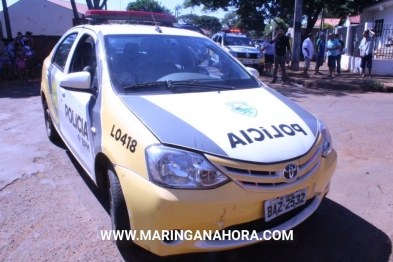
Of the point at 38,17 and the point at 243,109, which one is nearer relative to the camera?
the point at 243,109

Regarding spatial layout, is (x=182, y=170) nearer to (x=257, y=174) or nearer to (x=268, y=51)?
(x=257, y=174)

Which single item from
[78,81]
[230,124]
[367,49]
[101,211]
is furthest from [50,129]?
[367,49]

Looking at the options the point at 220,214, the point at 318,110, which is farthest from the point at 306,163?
the point at 318,110

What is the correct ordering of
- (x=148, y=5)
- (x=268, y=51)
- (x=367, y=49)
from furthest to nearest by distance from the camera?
(x=148, y=5)
(x=268, y=51)
(x=367, y=49)

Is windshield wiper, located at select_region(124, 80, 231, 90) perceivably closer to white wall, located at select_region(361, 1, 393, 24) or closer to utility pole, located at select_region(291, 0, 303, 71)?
utility pole, located at select_region(291, 0, 303, 71)

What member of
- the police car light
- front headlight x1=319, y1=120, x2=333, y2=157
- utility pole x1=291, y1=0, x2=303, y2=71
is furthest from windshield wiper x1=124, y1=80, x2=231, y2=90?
utility pole x1=291, y1=0, x2=303, y2=71

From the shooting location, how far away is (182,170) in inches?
95.0

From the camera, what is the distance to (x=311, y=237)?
3.22 m

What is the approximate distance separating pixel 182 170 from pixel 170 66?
1.50m

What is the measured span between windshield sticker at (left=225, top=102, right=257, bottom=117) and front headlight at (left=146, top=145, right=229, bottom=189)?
0.69 m

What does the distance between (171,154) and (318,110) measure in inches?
255

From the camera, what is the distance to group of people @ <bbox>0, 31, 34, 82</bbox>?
41.9 feet

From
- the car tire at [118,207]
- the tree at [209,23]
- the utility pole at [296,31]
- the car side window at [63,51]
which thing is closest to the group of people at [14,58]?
the car side window at [63,51]

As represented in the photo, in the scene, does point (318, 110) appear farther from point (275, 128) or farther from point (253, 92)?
point (275, 128)
